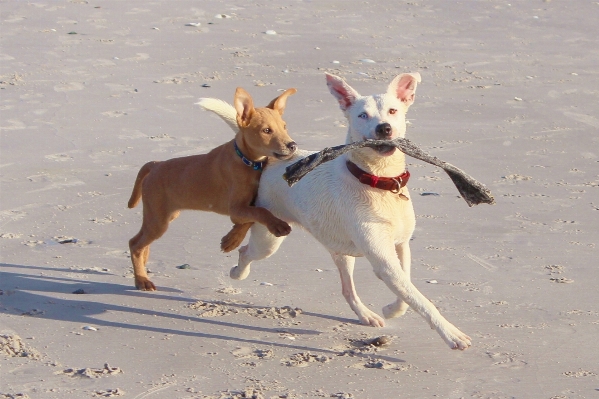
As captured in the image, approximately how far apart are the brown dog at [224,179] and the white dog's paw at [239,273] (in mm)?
367

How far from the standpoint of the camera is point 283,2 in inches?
562

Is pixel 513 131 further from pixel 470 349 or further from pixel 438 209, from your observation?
pixel 470 349

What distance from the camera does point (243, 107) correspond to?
19.2ft

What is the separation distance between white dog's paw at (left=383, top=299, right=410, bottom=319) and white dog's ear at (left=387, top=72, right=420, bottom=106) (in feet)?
3.57

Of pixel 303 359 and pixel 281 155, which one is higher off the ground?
pixel 281 155

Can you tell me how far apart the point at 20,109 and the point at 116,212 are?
2.91 meters

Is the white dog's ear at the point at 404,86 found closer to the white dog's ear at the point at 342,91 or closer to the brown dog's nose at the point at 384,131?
the white dog's ear at the point at 342,91

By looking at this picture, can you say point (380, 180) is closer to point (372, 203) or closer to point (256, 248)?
point (372, 203)

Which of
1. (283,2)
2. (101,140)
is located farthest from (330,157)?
(283,2)

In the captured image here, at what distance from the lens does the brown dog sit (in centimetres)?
580

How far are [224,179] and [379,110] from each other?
1181mm

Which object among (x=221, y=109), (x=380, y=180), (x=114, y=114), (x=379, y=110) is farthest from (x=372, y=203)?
(x=114, y=114)

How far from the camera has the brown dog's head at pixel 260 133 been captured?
578cm

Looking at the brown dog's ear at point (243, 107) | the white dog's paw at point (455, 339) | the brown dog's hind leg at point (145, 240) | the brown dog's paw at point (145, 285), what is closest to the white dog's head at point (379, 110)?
the brown dog's ear at point (243, 107)
